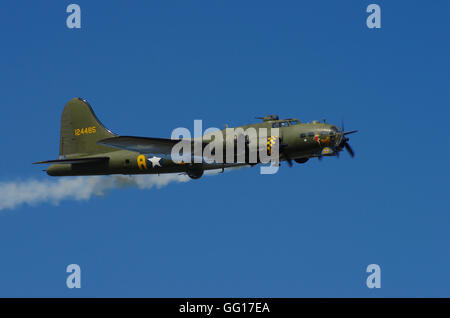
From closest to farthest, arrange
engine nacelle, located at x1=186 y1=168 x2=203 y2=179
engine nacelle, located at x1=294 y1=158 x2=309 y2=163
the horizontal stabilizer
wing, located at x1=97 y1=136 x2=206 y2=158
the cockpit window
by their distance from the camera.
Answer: wing, located at x1=97 y1=136 x2=206 y2=158 < the cockpit window < engine nacelle, located at x1=294 y1=158 x2=309 y2=163 < engine nacelle, located at x1=186 y1=168 x2=203 y2=179 < the horizontal stabilizer

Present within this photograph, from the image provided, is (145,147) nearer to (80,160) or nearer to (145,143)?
(145,143)

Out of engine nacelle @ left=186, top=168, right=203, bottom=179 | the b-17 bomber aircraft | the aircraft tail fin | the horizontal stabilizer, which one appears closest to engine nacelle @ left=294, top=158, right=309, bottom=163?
the b-17 bomber aircraft

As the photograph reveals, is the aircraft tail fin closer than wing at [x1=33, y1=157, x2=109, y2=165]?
No

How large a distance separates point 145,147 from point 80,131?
777cm

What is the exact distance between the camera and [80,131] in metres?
45.9

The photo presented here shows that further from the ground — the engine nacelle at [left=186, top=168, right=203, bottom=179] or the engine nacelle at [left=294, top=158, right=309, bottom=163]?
the engine nacelle at [left=294, top=158, right=309, bottom=163]

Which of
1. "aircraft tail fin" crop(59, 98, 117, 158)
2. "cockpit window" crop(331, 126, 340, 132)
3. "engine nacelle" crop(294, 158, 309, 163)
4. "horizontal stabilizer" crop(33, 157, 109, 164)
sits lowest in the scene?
"engine nacelle" crop(294, 158, 309, 163)

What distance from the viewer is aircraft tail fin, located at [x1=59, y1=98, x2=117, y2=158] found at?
45.2 metres

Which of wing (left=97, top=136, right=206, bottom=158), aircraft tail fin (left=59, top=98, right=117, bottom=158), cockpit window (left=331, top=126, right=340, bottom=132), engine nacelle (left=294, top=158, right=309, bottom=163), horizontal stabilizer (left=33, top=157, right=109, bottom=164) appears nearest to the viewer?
wing (left=97, top=136, right=206, bottom=158)

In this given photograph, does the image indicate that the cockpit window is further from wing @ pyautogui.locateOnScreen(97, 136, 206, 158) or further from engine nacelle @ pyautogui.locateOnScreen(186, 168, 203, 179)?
engine nacelle @ pyautogui.locateOnScreen(186, 168, 203, 179)

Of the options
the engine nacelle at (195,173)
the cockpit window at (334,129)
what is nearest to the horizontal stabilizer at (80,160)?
the engine nacelle at (195,173)

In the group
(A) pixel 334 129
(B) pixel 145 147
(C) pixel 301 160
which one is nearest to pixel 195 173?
(B) pixel 145 147

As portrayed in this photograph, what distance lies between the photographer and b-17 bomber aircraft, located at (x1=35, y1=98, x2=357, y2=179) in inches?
1537
